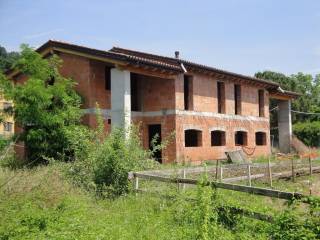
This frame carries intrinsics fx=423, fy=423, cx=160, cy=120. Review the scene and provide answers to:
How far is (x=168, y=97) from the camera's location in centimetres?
2019

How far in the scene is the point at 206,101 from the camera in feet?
73.9

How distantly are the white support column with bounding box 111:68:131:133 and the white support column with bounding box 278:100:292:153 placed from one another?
17.2m

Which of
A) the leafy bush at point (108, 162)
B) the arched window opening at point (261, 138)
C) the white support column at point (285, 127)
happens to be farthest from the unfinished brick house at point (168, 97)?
the white support column at point (285, 127)

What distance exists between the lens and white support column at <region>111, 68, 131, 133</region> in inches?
697

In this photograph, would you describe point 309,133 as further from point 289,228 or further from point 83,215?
point 289,228

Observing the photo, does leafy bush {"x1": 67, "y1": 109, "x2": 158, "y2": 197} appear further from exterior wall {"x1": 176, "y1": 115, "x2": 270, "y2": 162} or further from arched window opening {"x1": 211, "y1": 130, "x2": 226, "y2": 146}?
arched window opening {"x1": 211, "y1": 130, "x2": 226, "y2": 146}

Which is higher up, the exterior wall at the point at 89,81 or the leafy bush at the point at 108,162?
the exterior wall at the point at 89,81

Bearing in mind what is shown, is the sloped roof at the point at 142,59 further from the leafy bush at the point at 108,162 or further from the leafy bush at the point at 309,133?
the leafy bush at the point at 309,133

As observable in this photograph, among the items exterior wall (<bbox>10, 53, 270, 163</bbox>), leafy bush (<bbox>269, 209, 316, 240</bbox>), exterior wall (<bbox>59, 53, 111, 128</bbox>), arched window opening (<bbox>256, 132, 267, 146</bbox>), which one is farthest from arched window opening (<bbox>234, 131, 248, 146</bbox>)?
leafy bush (<bbox>269, 209, 316, 240</bbox>)

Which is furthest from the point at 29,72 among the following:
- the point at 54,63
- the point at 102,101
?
the point at 102,101

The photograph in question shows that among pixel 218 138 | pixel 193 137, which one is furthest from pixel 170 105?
pixel 218 138

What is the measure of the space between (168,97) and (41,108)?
248 inches

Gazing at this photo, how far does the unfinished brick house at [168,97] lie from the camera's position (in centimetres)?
1803

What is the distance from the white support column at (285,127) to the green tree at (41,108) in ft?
61.0
